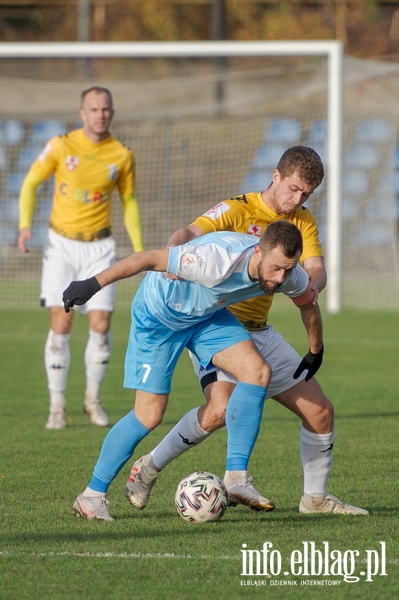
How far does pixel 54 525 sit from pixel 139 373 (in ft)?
2.75

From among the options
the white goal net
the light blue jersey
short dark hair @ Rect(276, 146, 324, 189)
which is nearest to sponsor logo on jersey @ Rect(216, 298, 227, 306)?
the light blue jersey

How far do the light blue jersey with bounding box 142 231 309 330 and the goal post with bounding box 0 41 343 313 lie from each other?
34.8 feet

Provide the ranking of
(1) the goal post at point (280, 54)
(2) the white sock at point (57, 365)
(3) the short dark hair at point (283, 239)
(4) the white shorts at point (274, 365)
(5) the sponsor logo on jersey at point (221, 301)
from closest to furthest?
1. (3) the short dark hair at point (283, 239)
2. (5) the sponsor logo on jersey at point (221, 301)
3. (4) the white shorts at point (274, 365)
4. (2) the white sock at point (57, 365)
5. (1) the goal post at point (280, 54)

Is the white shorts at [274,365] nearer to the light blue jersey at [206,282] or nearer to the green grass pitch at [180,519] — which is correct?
the light blue jersey at [206,282]

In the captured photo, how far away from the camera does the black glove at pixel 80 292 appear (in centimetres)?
536

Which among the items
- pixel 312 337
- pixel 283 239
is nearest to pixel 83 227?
pixel 312 337

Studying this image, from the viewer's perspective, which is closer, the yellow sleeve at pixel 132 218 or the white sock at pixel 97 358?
the white sock at pixel 97 358

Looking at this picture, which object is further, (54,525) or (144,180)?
(144,180)

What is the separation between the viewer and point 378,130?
62.2 ft

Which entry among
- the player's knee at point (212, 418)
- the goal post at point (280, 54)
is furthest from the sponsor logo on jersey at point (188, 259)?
the goal post at point (280, 54)

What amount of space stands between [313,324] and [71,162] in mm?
4190

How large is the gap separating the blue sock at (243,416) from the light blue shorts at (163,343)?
250 millimetres

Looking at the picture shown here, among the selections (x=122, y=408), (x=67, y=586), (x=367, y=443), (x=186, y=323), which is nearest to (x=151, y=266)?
(x=186, y=323)

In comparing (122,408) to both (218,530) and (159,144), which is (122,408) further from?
(159,144)
